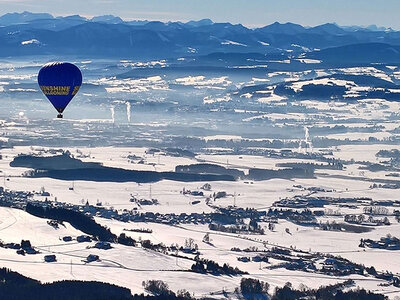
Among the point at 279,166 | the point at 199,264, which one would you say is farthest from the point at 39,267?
the point at 279,166

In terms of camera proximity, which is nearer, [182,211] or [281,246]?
[281,246]

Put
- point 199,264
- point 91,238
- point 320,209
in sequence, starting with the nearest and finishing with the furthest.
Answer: point 199,264
point 91,238
point 320,209

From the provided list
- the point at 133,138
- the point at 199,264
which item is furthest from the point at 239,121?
the point at 199,264

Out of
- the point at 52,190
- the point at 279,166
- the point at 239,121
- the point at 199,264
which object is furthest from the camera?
the point at 239,121

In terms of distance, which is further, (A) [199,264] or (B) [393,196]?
(B) [393,196]

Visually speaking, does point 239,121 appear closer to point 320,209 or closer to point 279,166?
point 279,166

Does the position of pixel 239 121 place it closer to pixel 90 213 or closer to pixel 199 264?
pixel 90 213
